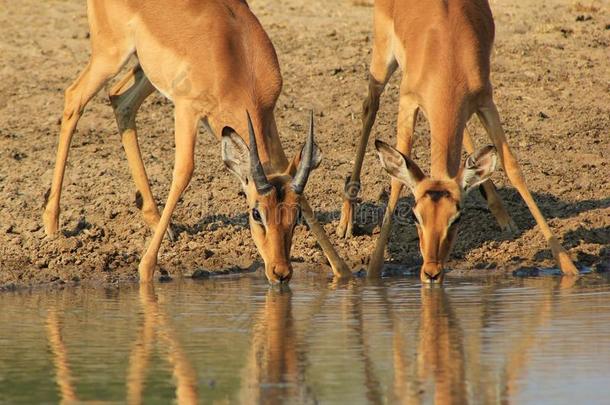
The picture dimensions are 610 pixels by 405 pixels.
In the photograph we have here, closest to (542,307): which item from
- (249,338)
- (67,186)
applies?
(249,338)

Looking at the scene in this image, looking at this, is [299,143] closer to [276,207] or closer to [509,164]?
[509,164]

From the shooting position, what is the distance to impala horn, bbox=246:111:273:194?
1087 centimetres

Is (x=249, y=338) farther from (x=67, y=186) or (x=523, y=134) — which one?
(x=523, y=134)

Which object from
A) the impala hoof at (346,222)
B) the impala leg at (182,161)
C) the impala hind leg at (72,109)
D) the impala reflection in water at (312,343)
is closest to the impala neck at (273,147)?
the impala leg at (182,161)

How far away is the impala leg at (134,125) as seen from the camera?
1330 cm

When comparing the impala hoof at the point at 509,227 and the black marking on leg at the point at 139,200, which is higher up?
the black marking on leg at the point at 139,200

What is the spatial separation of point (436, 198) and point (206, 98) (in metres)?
2.30

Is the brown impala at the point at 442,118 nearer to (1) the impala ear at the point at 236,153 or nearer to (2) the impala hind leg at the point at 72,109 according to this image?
(1) the impala ear at the point at 236,153

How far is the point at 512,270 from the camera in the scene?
12328 mm

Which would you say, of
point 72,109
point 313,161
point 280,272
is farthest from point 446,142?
point 72,109

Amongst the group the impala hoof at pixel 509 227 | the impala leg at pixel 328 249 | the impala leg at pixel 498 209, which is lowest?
the impala leg at pixel 328 249

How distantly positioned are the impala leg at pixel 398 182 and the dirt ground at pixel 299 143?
0.48 m

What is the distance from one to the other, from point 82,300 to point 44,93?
6.49m

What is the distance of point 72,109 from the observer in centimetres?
1366
